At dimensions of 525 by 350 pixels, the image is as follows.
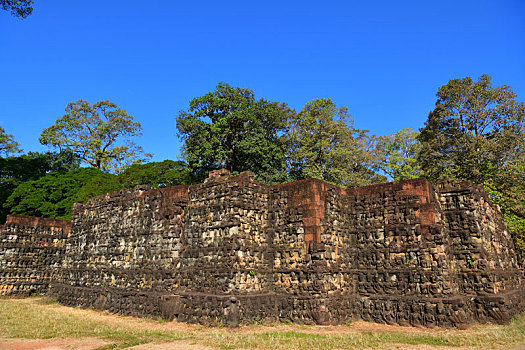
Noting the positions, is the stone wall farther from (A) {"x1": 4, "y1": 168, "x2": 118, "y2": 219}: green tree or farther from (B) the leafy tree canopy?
(B) the leafy tree canopy

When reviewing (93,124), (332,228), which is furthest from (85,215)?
(93,124)

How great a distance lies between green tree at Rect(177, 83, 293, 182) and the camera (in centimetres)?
3155

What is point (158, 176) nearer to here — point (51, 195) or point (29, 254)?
point (51, 195)

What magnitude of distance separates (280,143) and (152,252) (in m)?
21.0

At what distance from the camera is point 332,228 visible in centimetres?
1527

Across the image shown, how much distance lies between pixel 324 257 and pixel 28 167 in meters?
40.1

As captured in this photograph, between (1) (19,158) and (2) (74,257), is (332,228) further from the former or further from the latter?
(1) (19,158)

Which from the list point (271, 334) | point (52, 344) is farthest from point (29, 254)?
point (271, 334)

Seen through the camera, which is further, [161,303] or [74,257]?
[74,257]

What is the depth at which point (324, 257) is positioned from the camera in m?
14.4

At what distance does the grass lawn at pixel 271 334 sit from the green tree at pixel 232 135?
58.8ft

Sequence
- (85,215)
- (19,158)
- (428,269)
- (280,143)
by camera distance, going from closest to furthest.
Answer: (428,269) → (85,215) → (280,143) → (19,158)

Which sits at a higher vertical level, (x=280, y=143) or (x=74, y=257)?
(x=280, y=143)

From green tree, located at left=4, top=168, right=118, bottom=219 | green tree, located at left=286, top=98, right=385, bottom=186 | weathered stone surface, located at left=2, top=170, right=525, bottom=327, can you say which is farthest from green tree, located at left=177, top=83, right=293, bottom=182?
weathered stone surface, located at left=2, top=170, right=525, bottom=327
